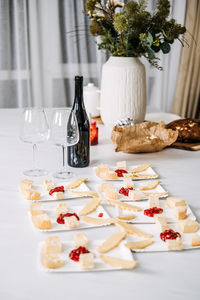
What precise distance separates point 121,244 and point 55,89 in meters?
2.69

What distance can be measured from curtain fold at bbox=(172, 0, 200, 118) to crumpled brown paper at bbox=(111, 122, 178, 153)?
193 centimetres

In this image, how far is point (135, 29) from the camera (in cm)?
170

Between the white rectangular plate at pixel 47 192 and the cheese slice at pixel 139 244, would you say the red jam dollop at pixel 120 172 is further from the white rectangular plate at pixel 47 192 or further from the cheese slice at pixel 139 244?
the cheese slice at pixel 139 244

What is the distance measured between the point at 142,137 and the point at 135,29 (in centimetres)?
→ 46

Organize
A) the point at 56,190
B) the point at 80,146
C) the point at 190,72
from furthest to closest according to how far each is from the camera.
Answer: the point at 190,72 → the point at 80,146 → the point at 56,190

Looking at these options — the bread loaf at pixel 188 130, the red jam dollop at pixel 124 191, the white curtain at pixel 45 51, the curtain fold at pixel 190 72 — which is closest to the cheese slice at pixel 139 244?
the red jam dollop at pixel 124 191

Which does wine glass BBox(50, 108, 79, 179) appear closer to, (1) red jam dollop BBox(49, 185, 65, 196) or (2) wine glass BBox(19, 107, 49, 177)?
(2) wine glass BBox(19, 107, 49, 177)

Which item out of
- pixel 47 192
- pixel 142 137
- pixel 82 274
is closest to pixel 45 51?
pixel 142 137

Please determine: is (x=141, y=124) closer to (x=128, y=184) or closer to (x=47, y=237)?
(x=128, y=184)

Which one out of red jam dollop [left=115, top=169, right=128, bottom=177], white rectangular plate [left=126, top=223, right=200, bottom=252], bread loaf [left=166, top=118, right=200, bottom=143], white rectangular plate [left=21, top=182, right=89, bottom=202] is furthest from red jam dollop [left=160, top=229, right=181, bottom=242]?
bread loaf [left=166, top=118, right=200, bottom=143]

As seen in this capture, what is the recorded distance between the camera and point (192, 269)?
33.3 inches

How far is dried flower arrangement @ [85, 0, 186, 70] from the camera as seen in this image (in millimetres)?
1657

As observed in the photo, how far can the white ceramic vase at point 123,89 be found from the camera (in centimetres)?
177

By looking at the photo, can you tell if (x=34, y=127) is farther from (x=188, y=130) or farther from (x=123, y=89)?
(x=188, y=130)
